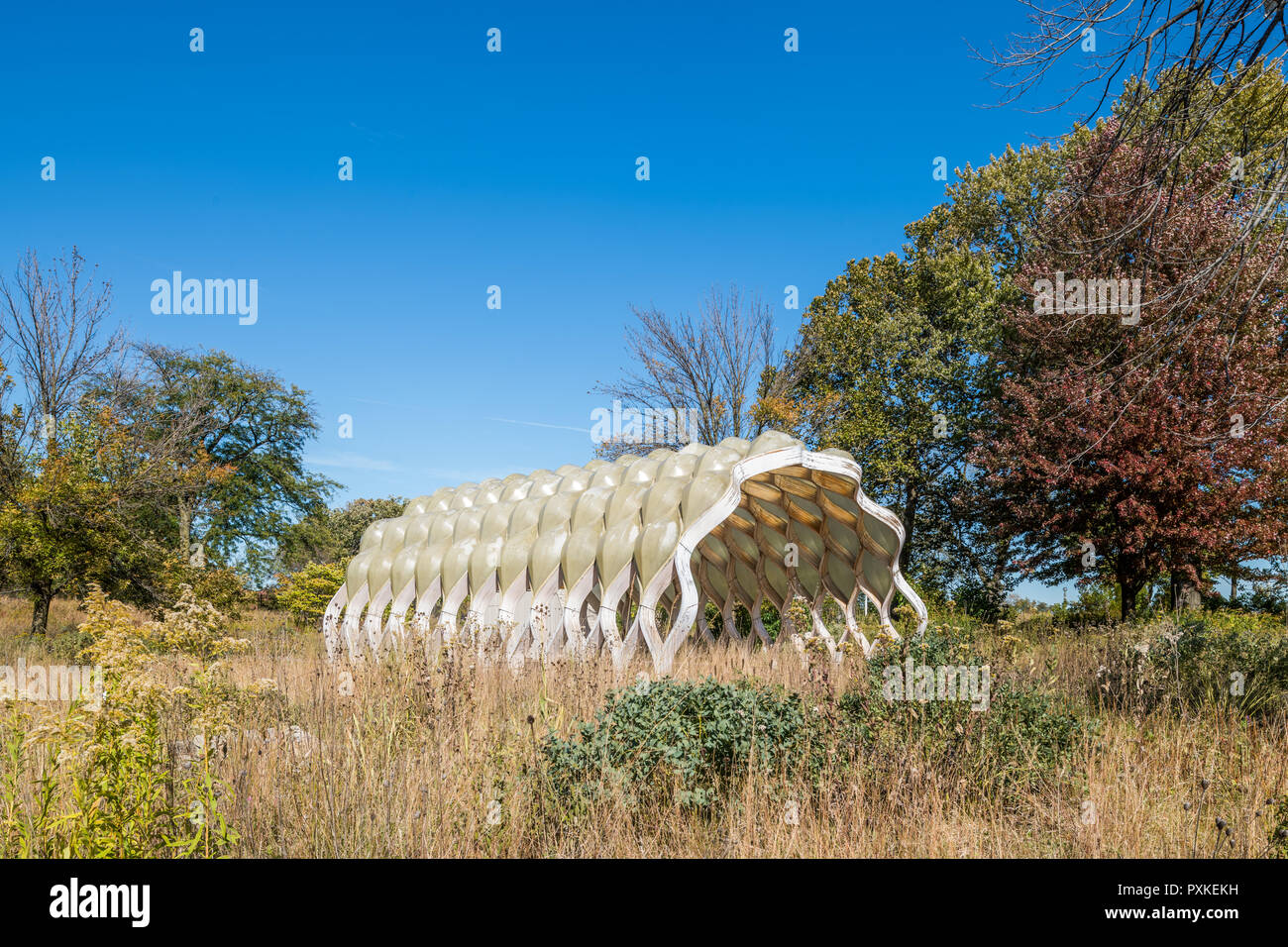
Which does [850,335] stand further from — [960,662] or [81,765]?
[81,765]

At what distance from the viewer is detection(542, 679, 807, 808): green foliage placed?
171 inches

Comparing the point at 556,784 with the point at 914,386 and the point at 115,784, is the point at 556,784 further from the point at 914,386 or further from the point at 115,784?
the point at 914,386

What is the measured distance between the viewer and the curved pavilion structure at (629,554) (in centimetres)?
882

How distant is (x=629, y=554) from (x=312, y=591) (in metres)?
16.0

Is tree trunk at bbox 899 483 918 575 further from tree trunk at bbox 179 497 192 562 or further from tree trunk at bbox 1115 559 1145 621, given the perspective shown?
tree trunk at bbox 179 497 192 562

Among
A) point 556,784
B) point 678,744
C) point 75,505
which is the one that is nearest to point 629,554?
point 678,744

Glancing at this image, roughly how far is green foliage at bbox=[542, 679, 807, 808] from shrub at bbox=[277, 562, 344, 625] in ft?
60.9

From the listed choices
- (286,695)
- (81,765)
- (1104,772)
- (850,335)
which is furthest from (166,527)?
(1104,772)

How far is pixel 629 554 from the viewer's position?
9.25 metres

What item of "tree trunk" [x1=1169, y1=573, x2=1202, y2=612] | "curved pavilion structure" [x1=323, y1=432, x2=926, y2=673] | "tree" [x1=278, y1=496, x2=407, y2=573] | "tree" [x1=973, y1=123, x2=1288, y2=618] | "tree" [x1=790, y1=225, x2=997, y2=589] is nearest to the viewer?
"curved pavilion structure" [x1=323, y1=432, x2=926, y2=673]

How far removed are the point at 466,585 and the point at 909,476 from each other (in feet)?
47.1

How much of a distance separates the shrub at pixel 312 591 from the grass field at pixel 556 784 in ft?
54.4

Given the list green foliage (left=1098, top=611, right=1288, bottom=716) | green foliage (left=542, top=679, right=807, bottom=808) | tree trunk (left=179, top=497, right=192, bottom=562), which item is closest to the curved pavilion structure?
green foliage (left=542, top=679, right=807, bottom=808)
